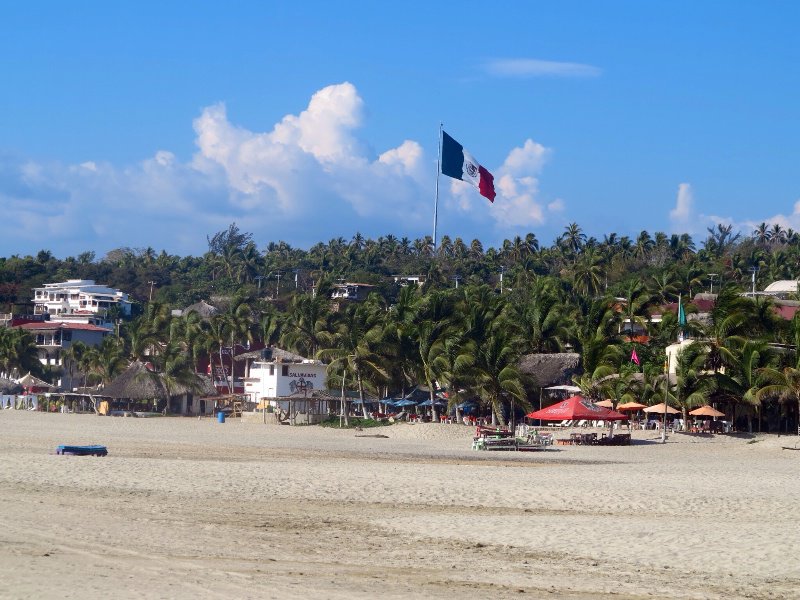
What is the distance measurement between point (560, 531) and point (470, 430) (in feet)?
107

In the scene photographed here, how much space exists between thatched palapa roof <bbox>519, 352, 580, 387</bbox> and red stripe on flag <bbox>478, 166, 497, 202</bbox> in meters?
10.9

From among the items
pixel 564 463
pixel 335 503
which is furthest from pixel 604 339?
pixel 335 503

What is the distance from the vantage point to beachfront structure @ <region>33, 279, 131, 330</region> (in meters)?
116

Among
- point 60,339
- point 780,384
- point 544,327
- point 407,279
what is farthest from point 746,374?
point 407,279

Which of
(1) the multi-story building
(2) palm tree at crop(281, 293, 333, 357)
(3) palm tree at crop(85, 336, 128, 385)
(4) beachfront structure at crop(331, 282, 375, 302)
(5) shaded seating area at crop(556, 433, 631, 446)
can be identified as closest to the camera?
(5) shaded seating area at crop(556, 433, 631, 446)

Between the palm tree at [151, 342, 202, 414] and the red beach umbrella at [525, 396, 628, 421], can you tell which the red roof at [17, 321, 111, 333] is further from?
the red beach umbrella at [525, 396, 628, 421]

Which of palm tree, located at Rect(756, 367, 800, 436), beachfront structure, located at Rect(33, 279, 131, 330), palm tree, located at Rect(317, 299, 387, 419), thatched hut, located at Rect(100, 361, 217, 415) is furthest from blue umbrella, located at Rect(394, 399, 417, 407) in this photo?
beachfront structure, located at Rect(33, 279, 131, 330)

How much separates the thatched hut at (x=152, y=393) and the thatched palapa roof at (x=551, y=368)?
91.5 ft

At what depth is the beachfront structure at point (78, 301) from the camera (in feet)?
382

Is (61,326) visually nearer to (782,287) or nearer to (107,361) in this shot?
(107,361)

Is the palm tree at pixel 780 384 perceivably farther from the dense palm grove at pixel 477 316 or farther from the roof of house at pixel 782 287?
the roof of house at pixel 782 287

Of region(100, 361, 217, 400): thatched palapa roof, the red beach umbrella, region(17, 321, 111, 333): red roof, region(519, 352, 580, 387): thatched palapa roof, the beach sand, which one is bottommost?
the beach sand

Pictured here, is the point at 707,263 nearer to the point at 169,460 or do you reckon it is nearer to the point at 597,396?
the point at 597,396

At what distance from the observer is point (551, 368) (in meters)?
54.6
